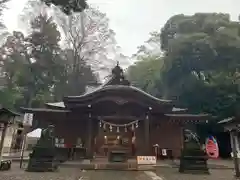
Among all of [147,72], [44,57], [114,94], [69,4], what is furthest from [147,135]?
[44,57]

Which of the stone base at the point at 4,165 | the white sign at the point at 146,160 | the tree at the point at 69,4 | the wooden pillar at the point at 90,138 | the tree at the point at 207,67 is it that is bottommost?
the stone base at the point at 4,165

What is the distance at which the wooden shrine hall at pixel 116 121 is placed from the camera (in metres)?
16.9

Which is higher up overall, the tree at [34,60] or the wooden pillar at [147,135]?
the tree at [34,60]

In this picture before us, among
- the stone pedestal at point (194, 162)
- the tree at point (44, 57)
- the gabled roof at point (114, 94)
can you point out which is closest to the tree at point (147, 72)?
the tree at point (44, 57)

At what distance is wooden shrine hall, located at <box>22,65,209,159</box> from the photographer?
16938mm

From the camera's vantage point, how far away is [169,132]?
19.0m

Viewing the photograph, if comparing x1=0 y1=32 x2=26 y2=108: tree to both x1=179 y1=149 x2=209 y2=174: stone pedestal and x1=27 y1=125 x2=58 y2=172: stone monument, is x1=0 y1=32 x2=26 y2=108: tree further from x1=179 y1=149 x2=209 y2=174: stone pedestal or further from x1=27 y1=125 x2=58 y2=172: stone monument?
x1=179 y1=149 x2=209 y2=174: stone pedestal

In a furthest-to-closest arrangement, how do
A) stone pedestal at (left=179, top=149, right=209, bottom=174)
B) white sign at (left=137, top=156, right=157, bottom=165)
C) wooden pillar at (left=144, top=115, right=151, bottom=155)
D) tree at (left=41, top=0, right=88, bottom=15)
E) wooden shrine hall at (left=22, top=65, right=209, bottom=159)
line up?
wooden shrine hall at (left=22, top=65, right=209, bottom=159) → wooden pillar at (left=144, top=115, right=151, bottom=155) → white sign at (left=137, top=156, right=157, bottom=165) → stone pedestal at (left=179, top=149, right=209, bottom=174) → tree at (left=41, top=0, right=88, bottom=15)

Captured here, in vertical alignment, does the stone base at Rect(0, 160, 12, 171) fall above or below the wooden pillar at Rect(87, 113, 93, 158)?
below

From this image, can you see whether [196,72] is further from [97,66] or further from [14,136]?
[14,136]

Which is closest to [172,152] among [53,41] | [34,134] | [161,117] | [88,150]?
[161,117]

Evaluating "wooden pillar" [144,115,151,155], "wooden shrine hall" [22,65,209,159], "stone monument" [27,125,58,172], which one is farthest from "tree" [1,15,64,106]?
"stone monument" [27,125,58,172]

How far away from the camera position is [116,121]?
18.4m

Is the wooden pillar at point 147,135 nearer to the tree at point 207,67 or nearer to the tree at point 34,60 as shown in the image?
the tree at point 207,67
